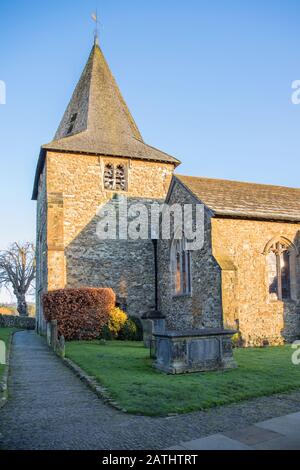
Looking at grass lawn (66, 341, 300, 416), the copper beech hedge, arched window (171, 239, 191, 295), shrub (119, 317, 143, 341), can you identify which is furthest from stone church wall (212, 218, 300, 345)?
the copper beech hedge

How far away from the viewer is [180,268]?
735 inches

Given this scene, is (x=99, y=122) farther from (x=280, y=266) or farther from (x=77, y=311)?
(x=280, y=266)

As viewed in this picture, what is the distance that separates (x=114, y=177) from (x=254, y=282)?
35.8 feet

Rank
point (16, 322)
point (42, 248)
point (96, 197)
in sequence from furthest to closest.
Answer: point (16, 322) → point (42, 248) → point (96, 197)

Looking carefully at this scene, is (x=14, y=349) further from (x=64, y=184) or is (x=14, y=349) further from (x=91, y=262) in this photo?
(x=64, y=184)

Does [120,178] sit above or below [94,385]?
above

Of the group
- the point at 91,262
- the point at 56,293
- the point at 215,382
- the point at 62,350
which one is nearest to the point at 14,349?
the point at 56,293

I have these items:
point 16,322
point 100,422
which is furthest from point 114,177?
point 16,322

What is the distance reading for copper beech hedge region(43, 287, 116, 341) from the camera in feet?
56.3

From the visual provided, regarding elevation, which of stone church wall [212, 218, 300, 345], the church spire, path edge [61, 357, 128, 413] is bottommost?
path edge [61, 357, 128, 413]

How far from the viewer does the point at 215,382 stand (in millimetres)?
8594

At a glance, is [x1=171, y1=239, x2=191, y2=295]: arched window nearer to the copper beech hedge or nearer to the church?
the church

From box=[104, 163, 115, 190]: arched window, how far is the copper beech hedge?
7.30 metres

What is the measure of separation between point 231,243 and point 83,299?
692 centimetres
